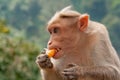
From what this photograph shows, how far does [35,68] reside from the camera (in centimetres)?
1205

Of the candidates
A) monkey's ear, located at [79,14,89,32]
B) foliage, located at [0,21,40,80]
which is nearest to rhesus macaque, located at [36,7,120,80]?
monkey's ear, located at [79,14,89,32]

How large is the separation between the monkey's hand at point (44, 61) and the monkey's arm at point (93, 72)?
0.90ft

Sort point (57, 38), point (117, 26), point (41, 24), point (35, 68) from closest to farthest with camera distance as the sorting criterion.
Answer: point (57, 38)
point (35, 68)
point (117, 26)
point (41, 24)

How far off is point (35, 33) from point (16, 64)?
61.6 feet

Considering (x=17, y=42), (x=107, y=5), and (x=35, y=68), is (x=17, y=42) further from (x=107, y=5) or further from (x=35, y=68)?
(x=107, y=5)

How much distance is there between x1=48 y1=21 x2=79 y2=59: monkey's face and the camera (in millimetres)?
5652

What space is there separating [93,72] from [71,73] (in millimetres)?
262

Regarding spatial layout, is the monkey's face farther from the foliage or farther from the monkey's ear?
the foliage

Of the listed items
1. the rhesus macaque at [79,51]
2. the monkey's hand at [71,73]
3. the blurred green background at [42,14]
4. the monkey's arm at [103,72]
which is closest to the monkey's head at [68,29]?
the rhesus macaque at [79,51]

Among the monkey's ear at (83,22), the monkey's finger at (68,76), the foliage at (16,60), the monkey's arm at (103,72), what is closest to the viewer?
the monkey's finger at (68,76)

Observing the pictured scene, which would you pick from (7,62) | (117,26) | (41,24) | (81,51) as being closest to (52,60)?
(81,51)

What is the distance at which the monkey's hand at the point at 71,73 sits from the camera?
5578mm

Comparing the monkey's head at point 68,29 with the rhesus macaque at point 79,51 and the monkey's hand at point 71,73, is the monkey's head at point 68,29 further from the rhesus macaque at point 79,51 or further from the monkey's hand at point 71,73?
the monkey's hand at point 71,73

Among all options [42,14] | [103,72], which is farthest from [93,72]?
[42,14]
